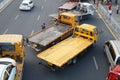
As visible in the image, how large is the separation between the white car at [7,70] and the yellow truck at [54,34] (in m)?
5.05

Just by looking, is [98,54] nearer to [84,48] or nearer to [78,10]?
[84,48]

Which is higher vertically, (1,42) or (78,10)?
(1,42)

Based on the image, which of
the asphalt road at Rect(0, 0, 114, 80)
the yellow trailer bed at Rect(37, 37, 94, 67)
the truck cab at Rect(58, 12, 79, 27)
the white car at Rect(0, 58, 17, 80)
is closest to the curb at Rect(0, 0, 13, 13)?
the asphalt road at Rect(0, 0, 114, 80)

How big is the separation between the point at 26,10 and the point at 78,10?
8134mm

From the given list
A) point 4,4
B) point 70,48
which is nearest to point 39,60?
point 70,48

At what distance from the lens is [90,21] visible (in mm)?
30734

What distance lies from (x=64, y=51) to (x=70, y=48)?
795mm

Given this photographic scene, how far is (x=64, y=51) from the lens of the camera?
63.6ft

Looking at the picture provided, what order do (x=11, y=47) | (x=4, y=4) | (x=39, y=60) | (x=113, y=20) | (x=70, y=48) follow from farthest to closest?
(x=4, y=4), (x=113, y=20), (x=39, y=60), (x=70, y=48), (x=11, y=47)

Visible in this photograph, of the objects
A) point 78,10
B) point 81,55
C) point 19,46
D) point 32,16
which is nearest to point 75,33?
point 81,55

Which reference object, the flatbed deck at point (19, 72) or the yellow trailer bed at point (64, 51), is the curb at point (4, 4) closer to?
the yellow trailer bed at point (64, 51)

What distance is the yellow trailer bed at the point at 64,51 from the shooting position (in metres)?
18.0

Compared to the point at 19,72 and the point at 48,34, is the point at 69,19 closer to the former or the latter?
the point at 48,34

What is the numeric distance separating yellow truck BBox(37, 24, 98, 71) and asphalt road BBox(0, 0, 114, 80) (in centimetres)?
77
